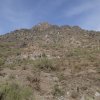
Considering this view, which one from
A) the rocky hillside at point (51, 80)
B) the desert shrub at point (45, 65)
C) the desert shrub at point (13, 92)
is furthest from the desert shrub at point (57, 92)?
the desert shrub at point (45, 65)

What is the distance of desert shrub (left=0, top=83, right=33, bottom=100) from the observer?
8.33m

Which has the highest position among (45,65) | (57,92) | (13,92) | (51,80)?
(45,65)

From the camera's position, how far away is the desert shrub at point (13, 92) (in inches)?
328

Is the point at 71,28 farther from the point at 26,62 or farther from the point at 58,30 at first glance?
the point at 26,62

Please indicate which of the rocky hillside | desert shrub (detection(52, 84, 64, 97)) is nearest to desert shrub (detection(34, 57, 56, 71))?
the rocky hillside

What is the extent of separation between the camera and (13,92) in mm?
8578

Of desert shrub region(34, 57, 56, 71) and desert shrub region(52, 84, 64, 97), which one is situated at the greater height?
desert shrub region(34, 57, 56, 71)

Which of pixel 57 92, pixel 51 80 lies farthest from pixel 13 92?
pixel 51 80

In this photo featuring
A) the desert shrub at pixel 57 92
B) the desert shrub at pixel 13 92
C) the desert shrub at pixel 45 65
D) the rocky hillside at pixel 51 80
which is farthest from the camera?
the desert shrub at pixel 45 65

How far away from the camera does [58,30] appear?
1475 inches

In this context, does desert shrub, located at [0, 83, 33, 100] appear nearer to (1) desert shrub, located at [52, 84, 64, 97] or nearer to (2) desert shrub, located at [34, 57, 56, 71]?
(1) desert shrub, located at [52, 84, 64, 97]

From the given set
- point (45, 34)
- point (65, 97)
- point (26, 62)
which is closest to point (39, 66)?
point (26, 62)

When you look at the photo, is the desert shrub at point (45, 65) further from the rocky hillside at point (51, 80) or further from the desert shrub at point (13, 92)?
the desert shrub at point (13, 92)

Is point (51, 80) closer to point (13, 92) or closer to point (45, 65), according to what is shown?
point (45, 65)
